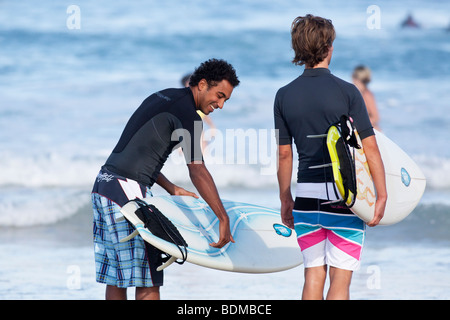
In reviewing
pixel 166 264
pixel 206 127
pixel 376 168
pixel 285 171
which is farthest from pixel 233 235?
pixel 206 127

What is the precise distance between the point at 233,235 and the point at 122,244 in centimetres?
72

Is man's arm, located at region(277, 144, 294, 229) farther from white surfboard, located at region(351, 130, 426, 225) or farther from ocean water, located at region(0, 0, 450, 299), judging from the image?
ocean water, located at region(0, 0, 450, 299)

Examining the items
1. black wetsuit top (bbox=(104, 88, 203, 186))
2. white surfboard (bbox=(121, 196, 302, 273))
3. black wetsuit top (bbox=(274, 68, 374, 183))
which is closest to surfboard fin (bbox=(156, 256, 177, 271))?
white surfboard (bbox=(121, 196, 302, 273))

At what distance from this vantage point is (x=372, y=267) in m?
5.26

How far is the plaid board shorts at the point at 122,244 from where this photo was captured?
3.28 metres

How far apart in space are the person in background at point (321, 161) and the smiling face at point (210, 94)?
0.43m

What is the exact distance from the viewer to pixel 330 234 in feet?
9.90

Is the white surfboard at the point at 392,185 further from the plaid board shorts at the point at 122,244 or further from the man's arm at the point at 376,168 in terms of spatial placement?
the plaid board shorts at the point at 122,244

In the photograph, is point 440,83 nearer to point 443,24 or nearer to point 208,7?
point 443,24

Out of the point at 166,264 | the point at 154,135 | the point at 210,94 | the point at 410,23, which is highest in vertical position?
the point at 410,23

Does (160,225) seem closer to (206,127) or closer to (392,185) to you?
(392,185)

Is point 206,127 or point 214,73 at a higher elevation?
point 206,127

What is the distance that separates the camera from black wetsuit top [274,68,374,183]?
117 inches

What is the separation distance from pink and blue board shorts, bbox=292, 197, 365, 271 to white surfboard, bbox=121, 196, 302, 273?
23.4 inches
